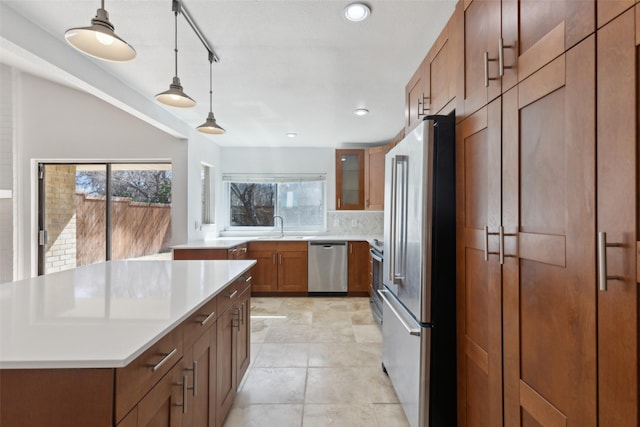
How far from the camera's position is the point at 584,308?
2.68ft

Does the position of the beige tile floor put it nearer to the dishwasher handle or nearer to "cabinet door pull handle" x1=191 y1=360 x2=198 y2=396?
"cabinet door pull handle" x1=191 y1=360 x2=198 y2=396

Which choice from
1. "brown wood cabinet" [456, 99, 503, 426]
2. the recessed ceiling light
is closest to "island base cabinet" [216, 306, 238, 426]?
"brown wood cabinet" [456, 99, 503, 426]

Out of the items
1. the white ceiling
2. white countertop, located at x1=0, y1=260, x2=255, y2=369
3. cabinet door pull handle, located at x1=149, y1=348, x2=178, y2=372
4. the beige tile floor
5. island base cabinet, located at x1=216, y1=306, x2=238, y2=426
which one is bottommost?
the beige tile floor

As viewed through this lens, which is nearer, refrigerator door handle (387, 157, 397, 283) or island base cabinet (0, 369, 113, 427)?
island base cabinet (0, 369, 113, 427)

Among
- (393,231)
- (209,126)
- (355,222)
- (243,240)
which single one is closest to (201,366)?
(393,231)

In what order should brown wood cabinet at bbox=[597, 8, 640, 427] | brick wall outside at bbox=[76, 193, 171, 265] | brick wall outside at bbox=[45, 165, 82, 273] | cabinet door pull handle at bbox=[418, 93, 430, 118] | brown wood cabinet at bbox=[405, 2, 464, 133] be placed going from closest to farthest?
brown wood cabinet at bbox=[597, 8, 640, 427], brown wood cabinet at bbox=[405, 2, 464, 133], cabinet door pull handle at bbox=[418, 93, 430, 118], brick wall outside at bbox=[45, 165, 82, 273], brick wall outside at bbox=[76, 193, 171, 265]

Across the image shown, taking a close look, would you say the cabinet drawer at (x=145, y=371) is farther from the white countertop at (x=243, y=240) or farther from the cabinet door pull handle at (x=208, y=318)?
the white countertop at (x=243, y=240)

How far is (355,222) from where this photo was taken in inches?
207

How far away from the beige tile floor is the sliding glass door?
6.62 ft

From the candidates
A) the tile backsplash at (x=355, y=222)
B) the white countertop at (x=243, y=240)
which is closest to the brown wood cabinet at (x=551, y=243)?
the white countertop at (x=243, y=240)

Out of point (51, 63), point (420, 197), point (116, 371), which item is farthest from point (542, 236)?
point (51, 63)

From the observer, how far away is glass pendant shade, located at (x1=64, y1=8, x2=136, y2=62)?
1.26 m

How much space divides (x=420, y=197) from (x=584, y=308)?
2.88ft

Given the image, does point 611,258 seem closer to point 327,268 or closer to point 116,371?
point 116,371
